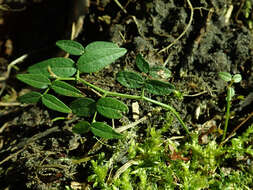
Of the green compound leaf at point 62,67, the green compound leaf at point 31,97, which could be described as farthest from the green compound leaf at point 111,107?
the green compound leaf at point 31,97

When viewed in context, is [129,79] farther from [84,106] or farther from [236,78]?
[236,78]

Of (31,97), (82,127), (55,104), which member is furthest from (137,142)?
(31,97)

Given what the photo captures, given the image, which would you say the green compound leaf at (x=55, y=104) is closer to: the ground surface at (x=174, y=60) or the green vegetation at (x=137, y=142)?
the green vegetation at (x=137, y=142)

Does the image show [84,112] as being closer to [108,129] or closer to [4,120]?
[108,129]

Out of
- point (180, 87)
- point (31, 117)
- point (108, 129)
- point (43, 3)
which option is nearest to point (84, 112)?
point (108, 129)

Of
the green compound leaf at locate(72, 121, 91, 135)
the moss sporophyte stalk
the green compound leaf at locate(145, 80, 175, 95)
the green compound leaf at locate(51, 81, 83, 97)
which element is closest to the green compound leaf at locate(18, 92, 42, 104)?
the moss sporophyte stalk

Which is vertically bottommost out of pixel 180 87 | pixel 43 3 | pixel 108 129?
pixel 108 129
